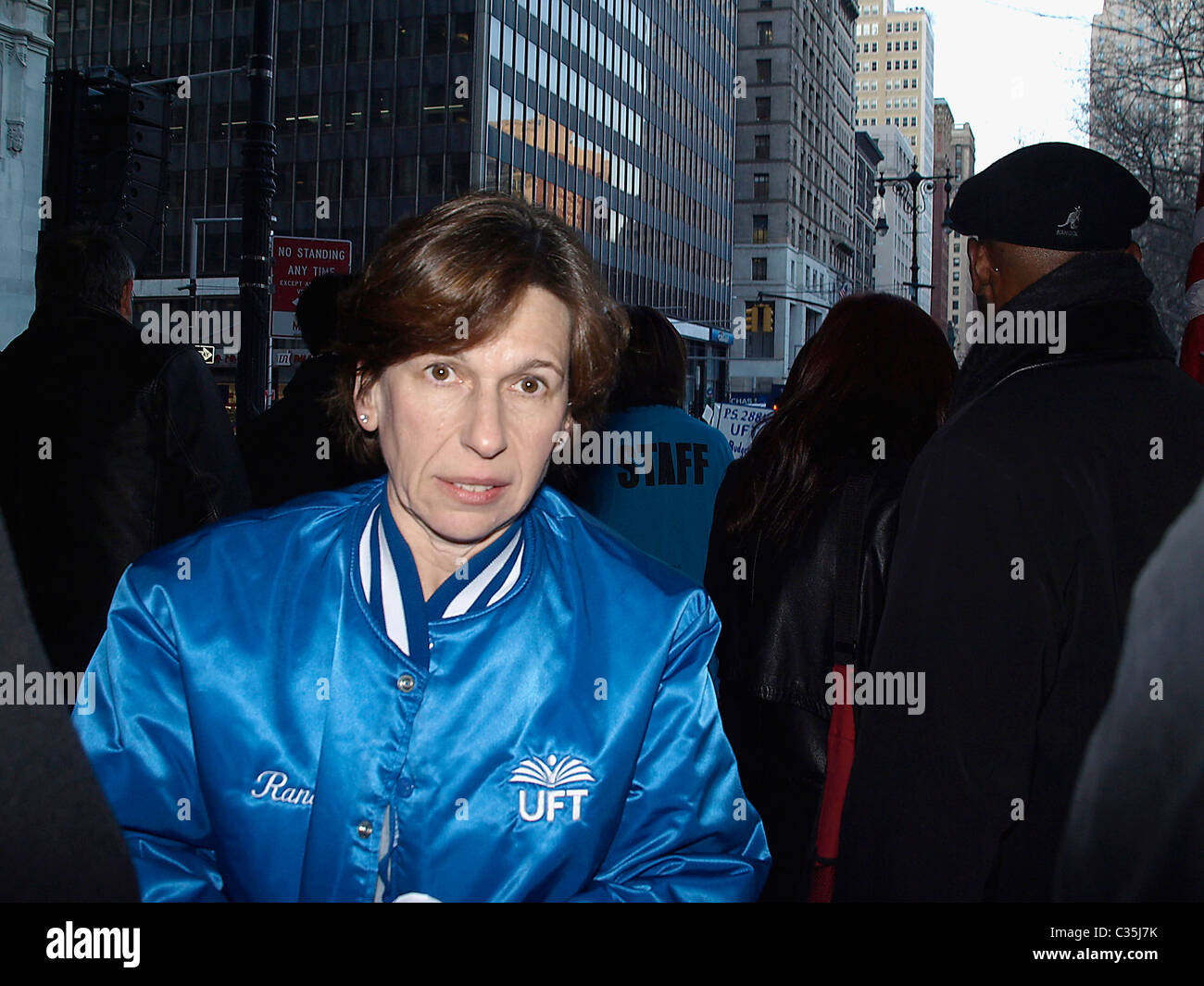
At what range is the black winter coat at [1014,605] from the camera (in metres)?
2.18

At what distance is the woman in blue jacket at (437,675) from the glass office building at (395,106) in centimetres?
4452

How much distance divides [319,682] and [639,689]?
0.59 meters

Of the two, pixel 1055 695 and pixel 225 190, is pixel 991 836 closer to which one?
pixel 1055 695

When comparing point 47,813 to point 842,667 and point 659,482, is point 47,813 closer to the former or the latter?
point 842,667

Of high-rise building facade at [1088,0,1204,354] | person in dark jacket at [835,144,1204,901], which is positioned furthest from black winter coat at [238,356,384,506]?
high-rise building facade at [1088,0,1204,354]

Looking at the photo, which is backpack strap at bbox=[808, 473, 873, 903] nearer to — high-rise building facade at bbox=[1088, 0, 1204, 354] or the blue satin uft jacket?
the blue satin uft jacket

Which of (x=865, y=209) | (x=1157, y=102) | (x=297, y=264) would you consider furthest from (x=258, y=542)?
(x=865, y=209)

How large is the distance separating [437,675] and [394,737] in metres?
0.13

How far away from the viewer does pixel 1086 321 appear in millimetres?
2383

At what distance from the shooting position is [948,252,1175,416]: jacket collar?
2338 mm

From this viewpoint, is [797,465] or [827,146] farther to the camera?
[827,146]

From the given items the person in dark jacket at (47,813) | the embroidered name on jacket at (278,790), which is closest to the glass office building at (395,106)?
the embroidered name on jacket at (278,790)
